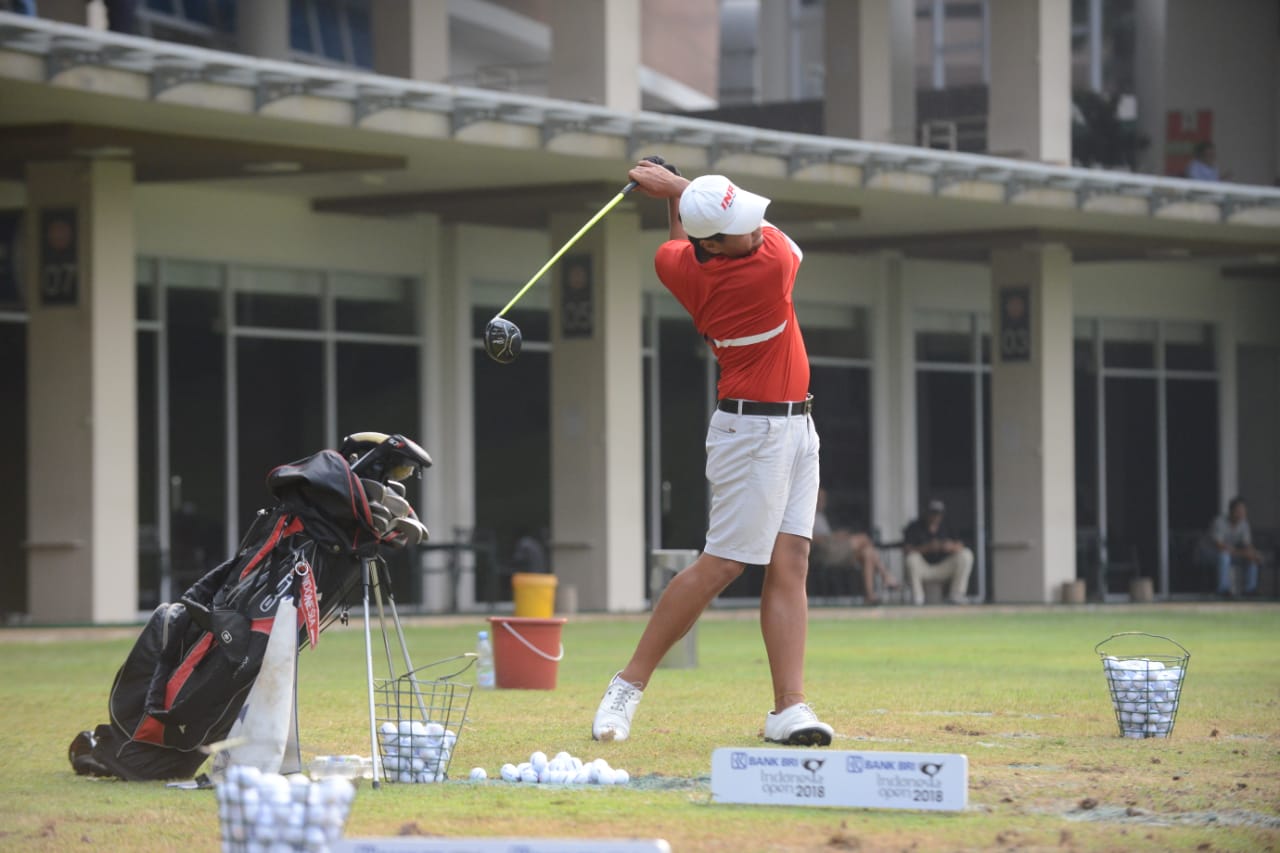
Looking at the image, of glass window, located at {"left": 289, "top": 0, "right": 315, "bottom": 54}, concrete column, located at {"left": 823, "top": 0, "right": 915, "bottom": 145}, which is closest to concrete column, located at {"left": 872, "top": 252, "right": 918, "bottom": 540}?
concrete column, located at {"left": 823, "top": 0, "right": 915, "bottom": 145}

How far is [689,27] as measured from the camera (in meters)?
Answer: 50.6

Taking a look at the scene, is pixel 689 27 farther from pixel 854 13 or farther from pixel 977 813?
pixel 977 813

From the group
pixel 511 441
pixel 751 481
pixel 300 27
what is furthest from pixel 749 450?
pixel 300 27

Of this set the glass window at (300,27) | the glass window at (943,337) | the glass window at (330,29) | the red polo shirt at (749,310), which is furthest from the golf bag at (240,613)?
the glass window at (330,29)

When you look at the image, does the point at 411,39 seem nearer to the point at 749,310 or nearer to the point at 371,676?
the point at 749,310

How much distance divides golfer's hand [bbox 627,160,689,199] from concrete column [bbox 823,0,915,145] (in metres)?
18.6

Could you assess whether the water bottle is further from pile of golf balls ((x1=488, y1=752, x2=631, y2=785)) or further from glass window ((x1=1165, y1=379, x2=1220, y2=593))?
glass window ((x1=1165, y1=379, x2=1220, y2=593))

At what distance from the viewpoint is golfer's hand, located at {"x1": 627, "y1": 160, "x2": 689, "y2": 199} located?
784 centimetres

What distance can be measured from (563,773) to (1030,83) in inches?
834

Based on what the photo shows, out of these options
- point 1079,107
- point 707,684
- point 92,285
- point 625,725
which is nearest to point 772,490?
point 625,725

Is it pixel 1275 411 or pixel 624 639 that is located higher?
pixel 1275 411

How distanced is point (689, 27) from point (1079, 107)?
64.9 ft

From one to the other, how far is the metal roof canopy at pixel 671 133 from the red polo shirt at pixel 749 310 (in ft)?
32.1

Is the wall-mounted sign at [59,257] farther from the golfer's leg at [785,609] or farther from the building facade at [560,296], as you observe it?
the golfer's leg at [785,609]
